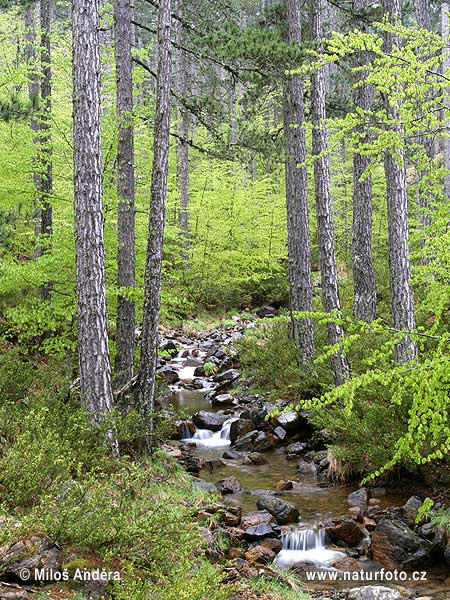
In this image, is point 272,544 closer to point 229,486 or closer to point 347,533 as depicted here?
point 347,533

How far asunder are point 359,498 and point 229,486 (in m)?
1.87

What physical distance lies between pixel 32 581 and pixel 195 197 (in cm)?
1933

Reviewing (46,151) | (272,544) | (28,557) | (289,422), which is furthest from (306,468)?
(46,151)

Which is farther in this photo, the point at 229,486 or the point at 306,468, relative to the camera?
the point at 306,468

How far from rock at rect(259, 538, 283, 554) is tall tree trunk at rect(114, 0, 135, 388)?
3934 millimetres

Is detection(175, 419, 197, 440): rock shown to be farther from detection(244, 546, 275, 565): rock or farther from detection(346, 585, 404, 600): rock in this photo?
detection(346, 585, 404, 600): rock

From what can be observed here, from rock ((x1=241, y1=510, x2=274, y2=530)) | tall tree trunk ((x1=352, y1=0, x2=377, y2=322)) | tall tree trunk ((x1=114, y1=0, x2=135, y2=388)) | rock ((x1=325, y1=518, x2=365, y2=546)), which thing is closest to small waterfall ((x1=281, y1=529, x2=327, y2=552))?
rock ((x1=325, y1=518, x2=365, y2=546))

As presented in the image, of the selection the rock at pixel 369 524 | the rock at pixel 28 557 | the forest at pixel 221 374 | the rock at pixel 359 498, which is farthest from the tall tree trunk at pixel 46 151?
the rock at pixel 28 557

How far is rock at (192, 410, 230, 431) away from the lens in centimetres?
1197

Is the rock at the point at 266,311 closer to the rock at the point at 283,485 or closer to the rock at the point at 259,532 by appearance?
the rock at the point at 283,485

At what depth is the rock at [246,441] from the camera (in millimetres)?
10969

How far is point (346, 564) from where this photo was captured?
21.3 ft

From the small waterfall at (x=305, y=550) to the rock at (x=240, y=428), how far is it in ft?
14.3

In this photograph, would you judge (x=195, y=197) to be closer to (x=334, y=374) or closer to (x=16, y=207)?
(x=16, y=207)
